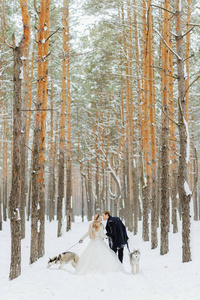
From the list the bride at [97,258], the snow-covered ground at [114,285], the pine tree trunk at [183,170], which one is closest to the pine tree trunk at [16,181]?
the snow-covered ground at [114,285]

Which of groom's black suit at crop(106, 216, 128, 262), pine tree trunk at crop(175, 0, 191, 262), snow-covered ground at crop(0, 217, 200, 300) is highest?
pine tree trunk at crop(175, 0, 191, 262)

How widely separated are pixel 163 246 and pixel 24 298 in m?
5.34

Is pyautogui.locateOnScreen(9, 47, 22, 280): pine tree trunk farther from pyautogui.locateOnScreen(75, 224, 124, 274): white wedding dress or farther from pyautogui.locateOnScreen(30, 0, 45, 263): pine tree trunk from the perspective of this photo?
pyautogui.locateOnScreen(30, 0, 45, 263): pine tree trunk

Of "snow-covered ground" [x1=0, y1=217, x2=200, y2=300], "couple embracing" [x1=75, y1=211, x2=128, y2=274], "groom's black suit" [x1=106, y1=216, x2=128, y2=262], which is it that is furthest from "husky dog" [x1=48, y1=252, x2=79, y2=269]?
"groom's black suit" [x1=106, y1=216, x2=128, y2=262]

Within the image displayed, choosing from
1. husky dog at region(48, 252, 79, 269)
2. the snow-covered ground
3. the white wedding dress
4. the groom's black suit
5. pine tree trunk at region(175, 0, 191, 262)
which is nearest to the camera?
the snow-covered ground

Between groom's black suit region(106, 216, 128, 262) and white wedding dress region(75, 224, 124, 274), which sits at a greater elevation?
groom's black suit region(106, 216, 128, 262)

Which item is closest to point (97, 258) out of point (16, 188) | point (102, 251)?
point (102, 251)

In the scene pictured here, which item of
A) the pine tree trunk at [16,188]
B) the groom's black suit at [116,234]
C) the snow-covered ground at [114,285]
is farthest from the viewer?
the groom's black suit at [116,234]

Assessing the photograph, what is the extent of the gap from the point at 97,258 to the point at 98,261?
71mm

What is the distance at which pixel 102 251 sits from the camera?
733 centimetres

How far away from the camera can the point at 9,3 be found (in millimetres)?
14250

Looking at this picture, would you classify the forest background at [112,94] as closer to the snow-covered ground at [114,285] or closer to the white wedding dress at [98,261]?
the snow-covered ground at [114,285]

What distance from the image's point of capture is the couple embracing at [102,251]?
23.3 feet

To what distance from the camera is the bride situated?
709 cm
